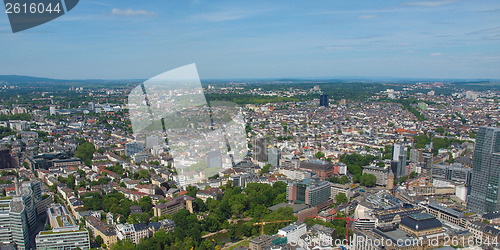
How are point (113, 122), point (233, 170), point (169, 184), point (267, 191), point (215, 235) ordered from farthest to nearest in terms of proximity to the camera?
1. point (113, 122)
2. point (233, 170)
3. point (169, 184)
4. point (267, 191)
5. point (215, 235)

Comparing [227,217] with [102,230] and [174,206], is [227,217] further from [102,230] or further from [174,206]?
[102,230]

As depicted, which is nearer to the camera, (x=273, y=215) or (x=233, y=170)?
(x=273, y=215)

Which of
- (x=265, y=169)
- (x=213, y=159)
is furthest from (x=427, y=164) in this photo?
(x=213, y=159)

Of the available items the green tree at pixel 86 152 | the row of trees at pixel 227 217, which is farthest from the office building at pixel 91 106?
the row of trees at pixel 227 217

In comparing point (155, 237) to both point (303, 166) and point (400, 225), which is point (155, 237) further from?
point (303, 166)

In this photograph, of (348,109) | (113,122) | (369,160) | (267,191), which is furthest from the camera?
(348,109)

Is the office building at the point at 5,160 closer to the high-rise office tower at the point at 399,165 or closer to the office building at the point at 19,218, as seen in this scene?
the office building at the point at 19,218

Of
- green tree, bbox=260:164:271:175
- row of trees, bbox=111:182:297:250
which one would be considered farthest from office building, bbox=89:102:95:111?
row of trees, bbox=111:182:297:250

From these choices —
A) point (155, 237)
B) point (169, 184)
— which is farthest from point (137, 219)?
point (169, 184)
